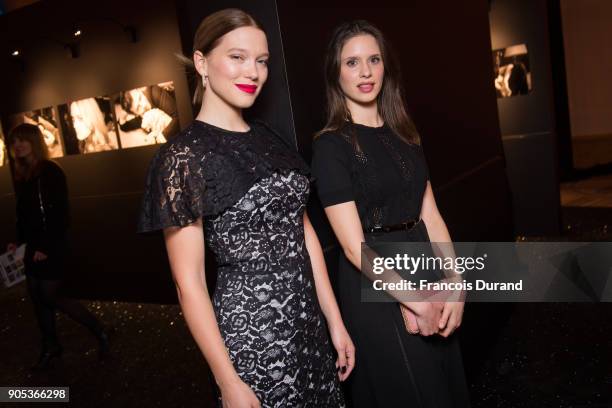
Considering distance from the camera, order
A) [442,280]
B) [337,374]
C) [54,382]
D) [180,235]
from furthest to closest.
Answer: [54,382] → [442,280] → [337,374] → [180,235]

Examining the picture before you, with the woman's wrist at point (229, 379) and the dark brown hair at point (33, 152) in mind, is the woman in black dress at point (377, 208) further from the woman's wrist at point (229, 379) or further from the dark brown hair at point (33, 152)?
the dark brown hair at point (33, 152)

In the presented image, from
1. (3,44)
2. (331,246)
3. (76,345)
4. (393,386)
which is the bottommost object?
(76,345)

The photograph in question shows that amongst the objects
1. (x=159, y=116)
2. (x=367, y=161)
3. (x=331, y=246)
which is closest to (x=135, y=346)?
(x=159, y=116)

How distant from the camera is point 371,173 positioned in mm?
2127

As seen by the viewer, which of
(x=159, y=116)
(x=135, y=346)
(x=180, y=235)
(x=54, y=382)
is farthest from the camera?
(x=159, y=116)

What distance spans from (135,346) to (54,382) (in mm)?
719

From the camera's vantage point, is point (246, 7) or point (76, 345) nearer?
point (246, 7)

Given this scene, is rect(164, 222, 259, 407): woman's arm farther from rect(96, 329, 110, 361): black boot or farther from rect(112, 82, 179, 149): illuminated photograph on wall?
rect(112, 82, 179, 149): illuminated photograph on wall

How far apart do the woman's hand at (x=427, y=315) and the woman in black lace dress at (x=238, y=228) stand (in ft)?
1.31

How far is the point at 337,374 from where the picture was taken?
2.11m

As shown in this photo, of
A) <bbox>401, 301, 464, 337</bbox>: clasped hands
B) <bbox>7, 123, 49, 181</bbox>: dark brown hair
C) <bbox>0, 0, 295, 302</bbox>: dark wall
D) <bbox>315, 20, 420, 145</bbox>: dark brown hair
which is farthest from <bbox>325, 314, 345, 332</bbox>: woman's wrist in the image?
<bbox>0, 0, 295, 302</bbox>: dark wall

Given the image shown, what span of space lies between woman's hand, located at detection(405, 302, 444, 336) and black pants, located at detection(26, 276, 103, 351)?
336 centimetres

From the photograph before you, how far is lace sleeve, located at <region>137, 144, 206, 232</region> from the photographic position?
5.38ft

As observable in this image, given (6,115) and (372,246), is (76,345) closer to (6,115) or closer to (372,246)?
(6,115)
